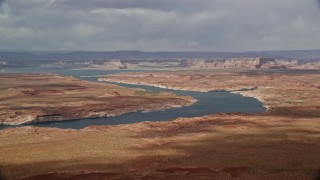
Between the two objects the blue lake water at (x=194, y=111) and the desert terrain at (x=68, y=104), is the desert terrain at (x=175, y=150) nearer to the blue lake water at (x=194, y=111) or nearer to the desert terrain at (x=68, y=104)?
the blue lake water at (x=194, y=111)

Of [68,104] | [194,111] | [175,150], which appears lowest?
[194,111]

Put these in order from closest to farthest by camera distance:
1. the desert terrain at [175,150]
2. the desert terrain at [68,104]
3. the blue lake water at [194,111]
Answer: the desert terrain at [175,150]
the blue lake water at [194,111]
the desert terrain at [68,104]

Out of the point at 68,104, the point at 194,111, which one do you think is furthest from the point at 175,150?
the point at 68,104

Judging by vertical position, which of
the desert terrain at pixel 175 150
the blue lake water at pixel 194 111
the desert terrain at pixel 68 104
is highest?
the desert terrain at pixel 175 150

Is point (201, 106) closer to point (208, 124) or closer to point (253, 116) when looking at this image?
point (253, 116)

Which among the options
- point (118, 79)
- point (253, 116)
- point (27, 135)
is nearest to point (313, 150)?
point (253, 116)

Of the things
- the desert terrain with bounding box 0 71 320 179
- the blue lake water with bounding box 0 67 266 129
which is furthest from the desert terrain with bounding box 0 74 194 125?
the desert terrain with bounding box 0 71 320 179

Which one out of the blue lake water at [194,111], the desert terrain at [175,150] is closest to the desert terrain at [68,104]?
the blue lake water at [194,111]

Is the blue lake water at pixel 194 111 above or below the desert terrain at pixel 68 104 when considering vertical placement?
below

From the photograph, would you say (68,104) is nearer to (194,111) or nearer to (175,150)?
(194,111)
